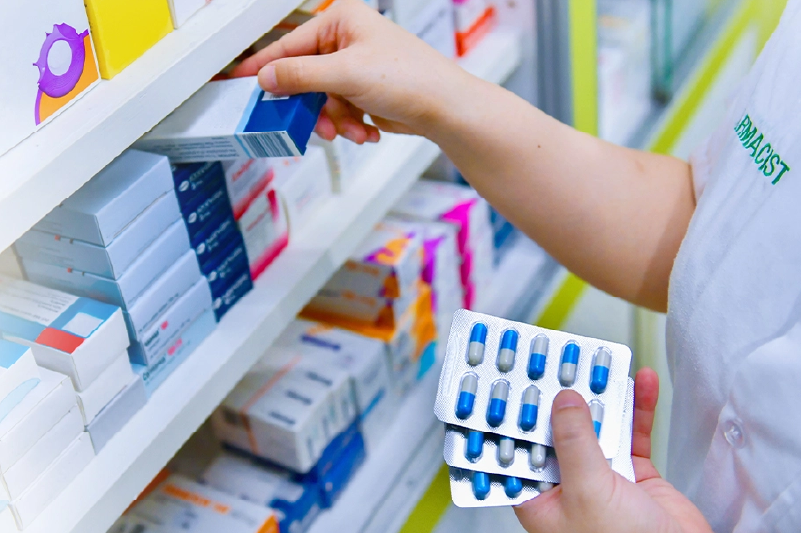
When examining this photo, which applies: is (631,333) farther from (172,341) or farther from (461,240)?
(172,341)

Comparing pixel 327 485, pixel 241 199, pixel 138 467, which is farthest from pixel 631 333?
pixel 138 467

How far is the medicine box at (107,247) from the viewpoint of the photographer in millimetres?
712

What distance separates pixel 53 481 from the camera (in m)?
0.68

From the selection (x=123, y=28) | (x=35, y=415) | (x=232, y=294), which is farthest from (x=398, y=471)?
(x=123, y=28)

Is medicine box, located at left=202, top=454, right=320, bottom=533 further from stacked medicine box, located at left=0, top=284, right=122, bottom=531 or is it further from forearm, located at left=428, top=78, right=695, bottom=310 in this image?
forearm, located at left=428, top=78, right=695, bottom=310

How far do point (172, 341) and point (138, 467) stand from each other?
13 centimetres

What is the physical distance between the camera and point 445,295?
1.33 meters

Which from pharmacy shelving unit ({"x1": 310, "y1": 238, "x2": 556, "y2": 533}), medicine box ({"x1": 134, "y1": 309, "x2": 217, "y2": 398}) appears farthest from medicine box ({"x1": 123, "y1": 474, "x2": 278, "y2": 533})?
medicine box ({"x1": 134, "y1": 309, "x2": 217, "y2": 398})

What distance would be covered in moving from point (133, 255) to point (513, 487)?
1.30 feet

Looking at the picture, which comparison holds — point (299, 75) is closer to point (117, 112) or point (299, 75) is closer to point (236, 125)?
point (236, 125)

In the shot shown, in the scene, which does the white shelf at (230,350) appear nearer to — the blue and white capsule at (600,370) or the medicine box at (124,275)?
the medicine box at (124,275)

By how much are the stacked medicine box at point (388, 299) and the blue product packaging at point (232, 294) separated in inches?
11.0

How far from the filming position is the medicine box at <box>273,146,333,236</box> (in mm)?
978

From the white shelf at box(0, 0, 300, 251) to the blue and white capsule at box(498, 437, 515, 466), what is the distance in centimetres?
39
